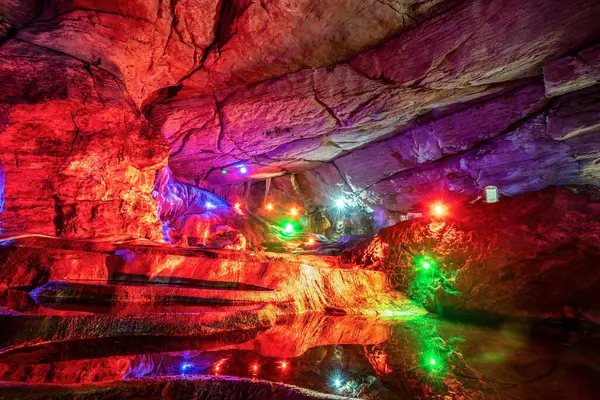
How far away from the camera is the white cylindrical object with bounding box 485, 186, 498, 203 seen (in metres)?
9.68

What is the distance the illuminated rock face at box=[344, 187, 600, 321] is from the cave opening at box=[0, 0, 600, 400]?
5 cm

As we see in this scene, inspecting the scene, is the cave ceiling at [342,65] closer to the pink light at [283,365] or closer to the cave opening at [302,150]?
the cave opening at [302,150]

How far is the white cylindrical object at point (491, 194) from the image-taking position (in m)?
9.68

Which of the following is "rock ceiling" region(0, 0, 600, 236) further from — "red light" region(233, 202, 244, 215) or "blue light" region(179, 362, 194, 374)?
"red light" region(233, 202, 244, 215)

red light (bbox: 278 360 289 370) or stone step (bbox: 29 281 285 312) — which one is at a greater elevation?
stone step (bbox: 29 281 285 312)

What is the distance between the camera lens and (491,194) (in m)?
9.81

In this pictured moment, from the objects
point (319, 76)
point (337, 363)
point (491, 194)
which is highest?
point (319, 76)

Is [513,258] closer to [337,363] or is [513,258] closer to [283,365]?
[337,363]

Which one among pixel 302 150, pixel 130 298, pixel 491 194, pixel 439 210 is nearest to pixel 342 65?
pixel 302 150

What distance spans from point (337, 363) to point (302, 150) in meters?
Result: 8.64

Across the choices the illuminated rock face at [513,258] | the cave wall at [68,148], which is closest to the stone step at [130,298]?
the cave wall at [68,148]

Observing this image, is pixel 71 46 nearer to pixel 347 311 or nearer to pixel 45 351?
pixel 45 351

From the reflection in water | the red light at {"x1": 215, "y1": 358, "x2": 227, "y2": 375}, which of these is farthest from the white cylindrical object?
the red light at {"x1": 215, "y1": 358, "x2": 227, "y2": 375}

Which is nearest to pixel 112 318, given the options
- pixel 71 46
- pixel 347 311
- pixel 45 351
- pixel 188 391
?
pixel 45 351
